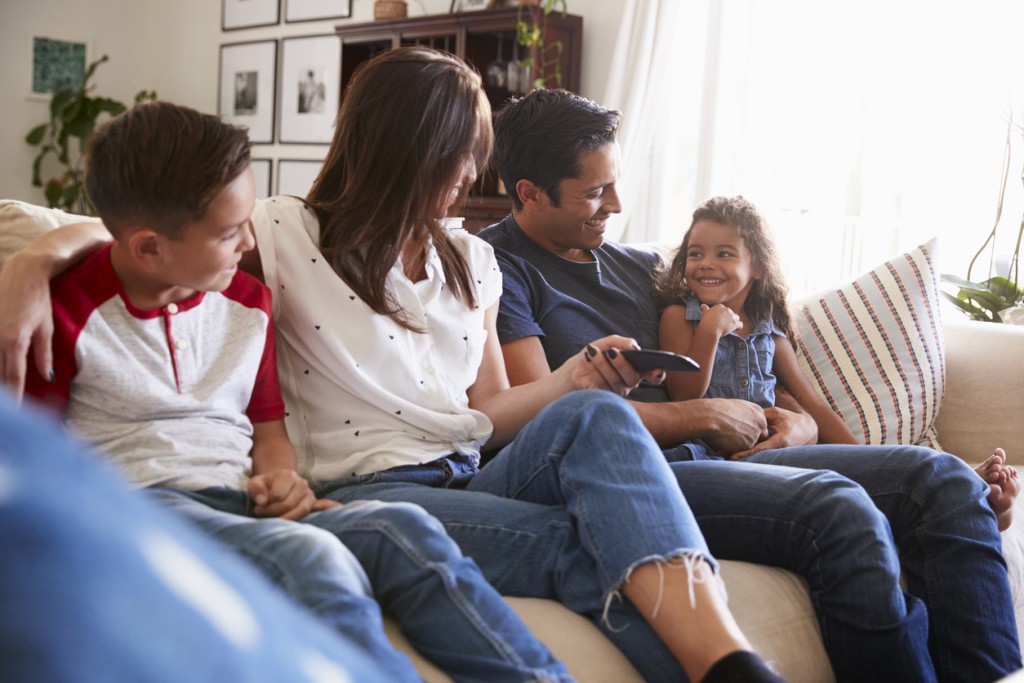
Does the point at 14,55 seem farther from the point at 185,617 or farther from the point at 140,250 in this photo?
the point at 185,617

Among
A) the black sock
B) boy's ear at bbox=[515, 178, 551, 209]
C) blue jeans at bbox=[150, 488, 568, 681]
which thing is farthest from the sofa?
blue jeans at bbox=[150, 488, 568, 681]

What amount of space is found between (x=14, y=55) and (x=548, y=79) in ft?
12.0

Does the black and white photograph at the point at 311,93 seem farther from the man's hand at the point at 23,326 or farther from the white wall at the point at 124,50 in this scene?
the man's hand at the point at 23,326

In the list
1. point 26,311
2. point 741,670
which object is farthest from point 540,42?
point 741,670

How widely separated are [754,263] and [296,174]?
13.8 ft

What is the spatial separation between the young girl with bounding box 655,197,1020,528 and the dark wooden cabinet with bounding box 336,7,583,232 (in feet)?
6.87

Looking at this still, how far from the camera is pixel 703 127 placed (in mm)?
4199

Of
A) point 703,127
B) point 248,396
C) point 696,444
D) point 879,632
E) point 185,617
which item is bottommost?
point 879,632

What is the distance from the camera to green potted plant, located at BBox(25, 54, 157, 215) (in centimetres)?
614

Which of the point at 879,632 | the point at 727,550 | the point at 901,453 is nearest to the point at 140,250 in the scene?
the point at 727,550

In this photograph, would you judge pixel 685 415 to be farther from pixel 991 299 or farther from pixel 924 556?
pixel 991 299

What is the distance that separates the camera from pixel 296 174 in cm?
586

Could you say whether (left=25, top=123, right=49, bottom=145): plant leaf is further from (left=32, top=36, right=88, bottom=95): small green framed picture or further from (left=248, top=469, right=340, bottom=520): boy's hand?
(left=248, top=469, right=340, bottom=520): boy's hand

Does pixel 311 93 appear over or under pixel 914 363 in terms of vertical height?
over
